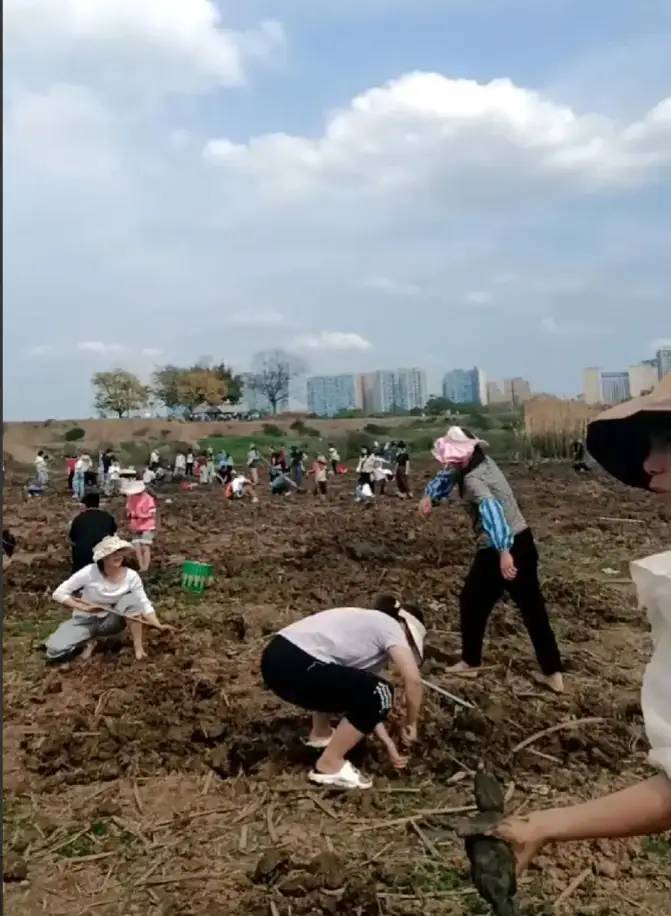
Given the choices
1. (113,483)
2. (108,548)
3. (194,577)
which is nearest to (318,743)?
(108,548)

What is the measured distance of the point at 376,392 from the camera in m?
49.9

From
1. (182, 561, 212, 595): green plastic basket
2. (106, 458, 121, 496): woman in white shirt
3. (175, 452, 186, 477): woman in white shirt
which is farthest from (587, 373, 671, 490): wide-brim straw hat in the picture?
(175, 452, 186, 477): woman in white shirt

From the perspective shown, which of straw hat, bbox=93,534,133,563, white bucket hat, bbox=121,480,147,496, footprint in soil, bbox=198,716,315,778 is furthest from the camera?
white bucket hat, bbox=121,480,147,496

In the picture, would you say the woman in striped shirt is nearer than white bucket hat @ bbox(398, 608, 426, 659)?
No

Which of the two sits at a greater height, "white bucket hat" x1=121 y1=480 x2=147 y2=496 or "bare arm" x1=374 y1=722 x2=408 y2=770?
"white bucket hat" x1=121 y1=480 x2=147 y2=496

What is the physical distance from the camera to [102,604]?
5324mm

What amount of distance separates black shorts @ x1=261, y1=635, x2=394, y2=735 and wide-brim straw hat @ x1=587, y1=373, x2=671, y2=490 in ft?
6.45

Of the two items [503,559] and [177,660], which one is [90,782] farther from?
[503,559]

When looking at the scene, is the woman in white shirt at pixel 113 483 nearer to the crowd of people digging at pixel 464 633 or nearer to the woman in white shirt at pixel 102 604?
the crowd of people digging at pixel 464 633

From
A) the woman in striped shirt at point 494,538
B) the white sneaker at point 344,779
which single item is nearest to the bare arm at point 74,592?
the woman in striped shirt at point 494,538

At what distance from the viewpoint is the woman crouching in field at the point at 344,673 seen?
11.2 feet

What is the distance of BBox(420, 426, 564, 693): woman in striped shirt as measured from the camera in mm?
4387

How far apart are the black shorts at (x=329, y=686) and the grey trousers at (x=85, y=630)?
207 centimetres

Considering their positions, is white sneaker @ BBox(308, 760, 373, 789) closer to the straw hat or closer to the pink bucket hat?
the pink bucket hat
